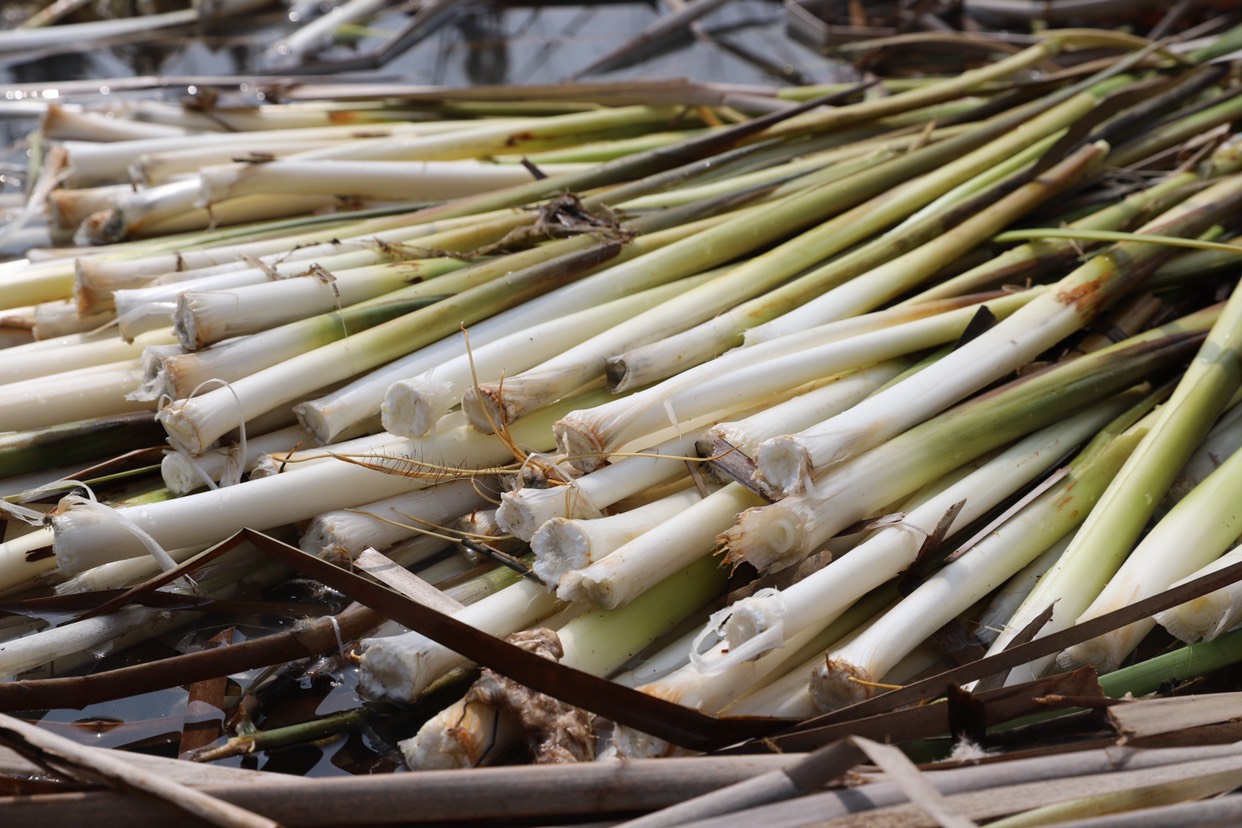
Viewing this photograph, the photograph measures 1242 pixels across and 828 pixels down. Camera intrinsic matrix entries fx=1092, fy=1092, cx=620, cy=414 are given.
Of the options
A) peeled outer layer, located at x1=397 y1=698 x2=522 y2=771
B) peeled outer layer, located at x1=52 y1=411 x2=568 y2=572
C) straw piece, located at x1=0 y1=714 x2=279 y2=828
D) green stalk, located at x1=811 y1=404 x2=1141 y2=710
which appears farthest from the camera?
peeled outer layer, located at x1=52 y1=411 x2=568 y2=572

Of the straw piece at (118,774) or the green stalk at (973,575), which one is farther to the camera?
the green stalk at (973,575)

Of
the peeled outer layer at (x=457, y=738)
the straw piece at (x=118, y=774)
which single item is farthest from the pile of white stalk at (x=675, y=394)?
the straw piece at (x=118, y=774)

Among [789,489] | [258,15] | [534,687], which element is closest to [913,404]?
[789,489]

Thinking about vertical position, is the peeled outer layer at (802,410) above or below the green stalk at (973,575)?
above

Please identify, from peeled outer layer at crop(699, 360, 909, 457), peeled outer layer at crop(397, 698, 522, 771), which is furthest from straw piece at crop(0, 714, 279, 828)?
peeled outer layer at crop(699, 360, 909, 457)

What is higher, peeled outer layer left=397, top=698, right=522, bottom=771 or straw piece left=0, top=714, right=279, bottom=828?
straw piece left=0, top=714, right=279, bottom=828

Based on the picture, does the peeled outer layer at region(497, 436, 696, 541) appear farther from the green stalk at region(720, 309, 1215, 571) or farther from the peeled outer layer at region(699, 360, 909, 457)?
the green stalk at region(720, 309, 1215, 571)

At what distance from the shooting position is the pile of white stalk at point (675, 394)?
1.85 m

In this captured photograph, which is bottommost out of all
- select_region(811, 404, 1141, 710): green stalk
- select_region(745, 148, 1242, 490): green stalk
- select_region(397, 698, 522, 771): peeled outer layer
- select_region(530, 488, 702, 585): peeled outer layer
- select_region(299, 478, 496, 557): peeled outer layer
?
select_region(397, 698, 522, 771): peeled outer layer

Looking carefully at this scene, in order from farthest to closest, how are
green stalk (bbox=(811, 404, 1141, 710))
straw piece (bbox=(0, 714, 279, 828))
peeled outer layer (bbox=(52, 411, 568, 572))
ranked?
peeled outer layer (bbox=(52, 411, 568, 572)), green stalk (bbox=(811, 404, 1141, 710)), straw piece (bbox=(0, 714, 279, 828))

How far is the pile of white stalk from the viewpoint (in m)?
1.85

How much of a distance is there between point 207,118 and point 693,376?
237 cm

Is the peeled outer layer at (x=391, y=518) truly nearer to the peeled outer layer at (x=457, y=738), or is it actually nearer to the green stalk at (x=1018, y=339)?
the peeled outer layer at (x=457, y=738)

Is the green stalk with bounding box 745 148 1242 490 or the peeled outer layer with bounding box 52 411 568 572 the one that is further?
the green stalk with bounding box 745 148 1242 490
